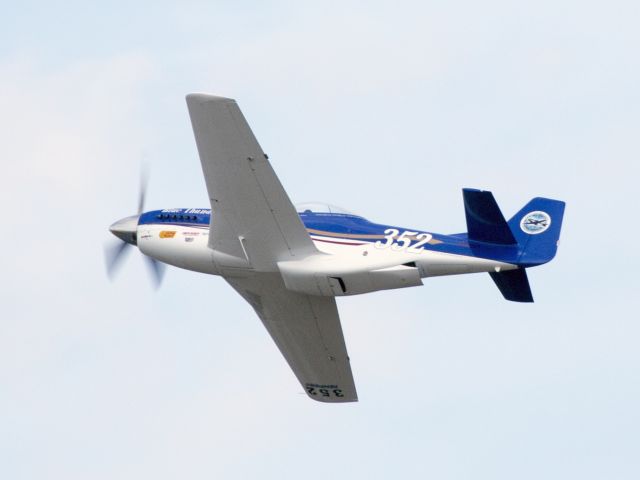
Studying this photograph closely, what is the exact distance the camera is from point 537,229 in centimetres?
2750

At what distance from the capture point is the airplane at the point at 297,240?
89.3ft

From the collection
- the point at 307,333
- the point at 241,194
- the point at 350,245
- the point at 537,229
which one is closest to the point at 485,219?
the point at 537,229

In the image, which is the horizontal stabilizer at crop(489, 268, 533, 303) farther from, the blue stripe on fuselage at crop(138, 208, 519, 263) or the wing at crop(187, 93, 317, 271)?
the wing at crop(187, 93, 317, 271)

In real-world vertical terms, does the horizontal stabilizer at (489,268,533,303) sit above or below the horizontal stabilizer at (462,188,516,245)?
below

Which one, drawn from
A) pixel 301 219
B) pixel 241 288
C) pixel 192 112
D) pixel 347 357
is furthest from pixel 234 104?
pixel 347 357

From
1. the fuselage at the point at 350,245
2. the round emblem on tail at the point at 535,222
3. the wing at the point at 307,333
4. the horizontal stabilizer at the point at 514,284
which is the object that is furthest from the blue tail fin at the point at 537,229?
the wing at the point at 307,333

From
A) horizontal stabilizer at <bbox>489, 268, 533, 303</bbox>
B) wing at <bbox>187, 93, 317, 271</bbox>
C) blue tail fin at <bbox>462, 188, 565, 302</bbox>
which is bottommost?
horizontal stabilizer at <bbox>489, 268, 533, 303</bbox>

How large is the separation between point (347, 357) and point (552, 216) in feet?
22.9

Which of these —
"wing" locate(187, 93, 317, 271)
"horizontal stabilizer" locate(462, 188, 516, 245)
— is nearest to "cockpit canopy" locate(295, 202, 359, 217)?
"wing" locate(187, 93, 317, 271)

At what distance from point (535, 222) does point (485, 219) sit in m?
1.14

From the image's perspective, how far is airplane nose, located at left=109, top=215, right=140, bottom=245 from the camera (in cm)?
3170

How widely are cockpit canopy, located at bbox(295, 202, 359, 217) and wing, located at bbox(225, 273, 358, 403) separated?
5.02 ft

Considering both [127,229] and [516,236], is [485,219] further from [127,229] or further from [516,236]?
[127,229]

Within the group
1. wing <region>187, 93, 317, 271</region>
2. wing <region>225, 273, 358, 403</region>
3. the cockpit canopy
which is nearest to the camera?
wing <region>187, 93, 317, 271</region>
